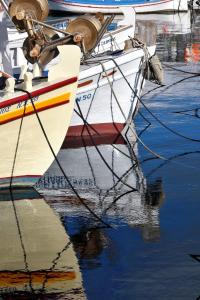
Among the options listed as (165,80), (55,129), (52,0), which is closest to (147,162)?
(55,129)

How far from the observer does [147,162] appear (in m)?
14.7

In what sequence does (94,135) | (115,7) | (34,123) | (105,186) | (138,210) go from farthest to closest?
(115,7), (94,135), (105,186), (34,123), (138,210)

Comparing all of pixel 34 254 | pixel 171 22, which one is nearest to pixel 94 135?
pixel 34 254

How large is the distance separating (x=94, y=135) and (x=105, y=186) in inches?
143

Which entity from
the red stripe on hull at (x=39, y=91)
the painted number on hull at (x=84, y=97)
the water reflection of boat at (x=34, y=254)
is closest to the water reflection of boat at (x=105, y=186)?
the water reflection of boat at (x=34, y=254)

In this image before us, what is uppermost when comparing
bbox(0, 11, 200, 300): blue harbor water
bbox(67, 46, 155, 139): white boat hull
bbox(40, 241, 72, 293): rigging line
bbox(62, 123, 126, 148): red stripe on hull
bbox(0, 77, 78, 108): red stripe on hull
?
bbox(0, 77, 78, 108): red stripe on hull

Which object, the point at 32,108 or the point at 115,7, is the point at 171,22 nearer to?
the point at 115,7

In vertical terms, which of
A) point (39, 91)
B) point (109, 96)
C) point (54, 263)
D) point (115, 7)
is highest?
point (115, 7)

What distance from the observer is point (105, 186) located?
43.3ft

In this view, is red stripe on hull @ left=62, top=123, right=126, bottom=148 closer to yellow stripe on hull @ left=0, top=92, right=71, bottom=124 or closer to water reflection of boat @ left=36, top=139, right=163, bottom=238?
water reflection of boat @ left=36, top=139, right=163, bottom=238

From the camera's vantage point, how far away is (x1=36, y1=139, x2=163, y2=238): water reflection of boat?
38.4 feet

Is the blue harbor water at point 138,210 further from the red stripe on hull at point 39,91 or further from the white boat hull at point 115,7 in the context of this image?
the white boat hull at point 115,7

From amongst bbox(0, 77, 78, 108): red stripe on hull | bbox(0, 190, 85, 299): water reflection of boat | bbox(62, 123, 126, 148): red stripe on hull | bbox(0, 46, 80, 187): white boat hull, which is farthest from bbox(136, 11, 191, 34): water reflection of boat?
bbox(0, 190, 85, 299): water reflection of boat

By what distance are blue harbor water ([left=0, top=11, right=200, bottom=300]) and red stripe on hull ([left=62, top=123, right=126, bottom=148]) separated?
0.40 metres
